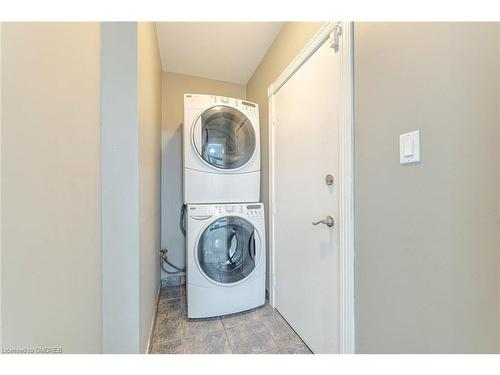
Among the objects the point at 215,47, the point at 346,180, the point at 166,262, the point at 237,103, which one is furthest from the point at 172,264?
the point at 215,47

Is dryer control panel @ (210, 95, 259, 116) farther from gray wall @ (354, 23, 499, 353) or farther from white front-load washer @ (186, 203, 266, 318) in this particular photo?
gray wall @ (354, 23, 499, 353)

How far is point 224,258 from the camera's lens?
1.63m

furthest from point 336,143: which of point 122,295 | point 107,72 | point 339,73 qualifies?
point 122,295

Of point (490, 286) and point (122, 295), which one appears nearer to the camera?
point (490, 286)

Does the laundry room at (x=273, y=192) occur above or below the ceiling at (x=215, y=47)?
Answer: below

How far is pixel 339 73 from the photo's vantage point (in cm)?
96

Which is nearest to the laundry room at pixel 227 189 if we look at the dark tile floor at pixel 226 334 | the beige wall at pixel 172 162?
the dark tile floor at pixel 226 334

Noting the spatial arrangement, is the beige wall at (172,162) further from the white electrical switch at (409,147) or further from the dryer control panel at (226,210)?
the white electrical switch at (409,147)

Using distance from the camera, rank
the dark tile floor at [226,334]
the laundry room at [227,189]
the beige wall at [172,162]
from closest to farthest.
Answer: the dark tile floor at [226,334]
the laundry room at [227,189]
the beige wall at [172,162]

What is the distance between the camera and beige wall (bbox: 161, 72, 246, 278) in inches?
82.1

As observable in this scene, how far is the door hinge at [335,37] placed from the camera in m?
0.94

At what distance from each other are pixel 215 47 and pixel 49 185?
172 centimetres
